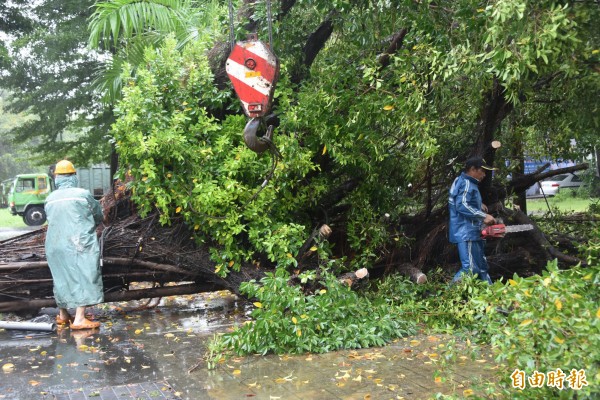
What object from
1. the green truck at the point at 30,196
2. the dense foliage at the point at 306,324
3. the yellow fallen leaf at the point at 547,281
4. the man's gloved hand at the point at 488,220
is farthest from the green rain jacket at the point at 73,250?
the green truck at the point at 30,196

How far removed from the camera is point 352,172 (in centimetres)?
800

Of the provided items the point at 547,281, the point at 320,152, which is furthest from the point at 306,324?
the point at 547,281

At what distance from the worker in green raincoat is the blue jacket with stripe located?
13.2ft

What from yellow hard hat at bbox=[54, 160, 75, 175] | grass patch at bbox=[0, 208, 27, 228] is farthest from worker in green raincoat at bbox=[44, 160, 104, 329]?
grass patch at bbox=[0, 208, 27, 228]

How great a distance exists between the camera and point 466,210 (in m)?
7.51

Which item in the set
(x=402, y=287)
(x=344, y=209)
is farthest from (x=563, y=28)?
(x=344, y=209)

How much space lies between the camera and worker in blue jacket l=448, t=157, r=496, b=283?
7.50m

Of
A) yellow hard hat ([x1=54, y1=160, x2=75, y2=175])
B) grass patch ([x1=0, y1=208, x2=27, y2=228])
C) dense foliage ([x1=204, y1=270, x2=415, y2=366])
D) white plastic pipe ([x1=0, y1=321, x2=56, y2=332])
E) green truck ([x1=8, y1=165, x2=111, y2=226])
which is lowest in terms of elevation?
grass patch ([x1=0, y1=208, x2=27, y2=228])

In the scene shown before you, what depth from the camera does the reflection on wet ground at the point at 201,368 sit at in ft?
16.2

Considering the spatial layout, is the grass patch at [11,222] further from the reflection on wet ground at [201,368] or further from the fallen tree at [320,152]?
the reflection on wet ground at [201,368]

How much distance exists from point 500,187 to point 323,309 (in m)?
3.52

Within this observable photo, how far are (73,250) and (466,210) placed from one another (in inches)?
171

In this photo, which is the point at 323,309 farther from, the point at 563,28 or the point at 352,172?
the point at 563,28

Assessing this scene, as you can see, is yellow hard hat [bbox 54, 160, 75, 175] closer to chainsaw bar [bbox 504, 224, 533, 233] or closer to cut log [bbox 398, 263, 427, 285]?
cut log [bbox 398, 263, 427, 285]
